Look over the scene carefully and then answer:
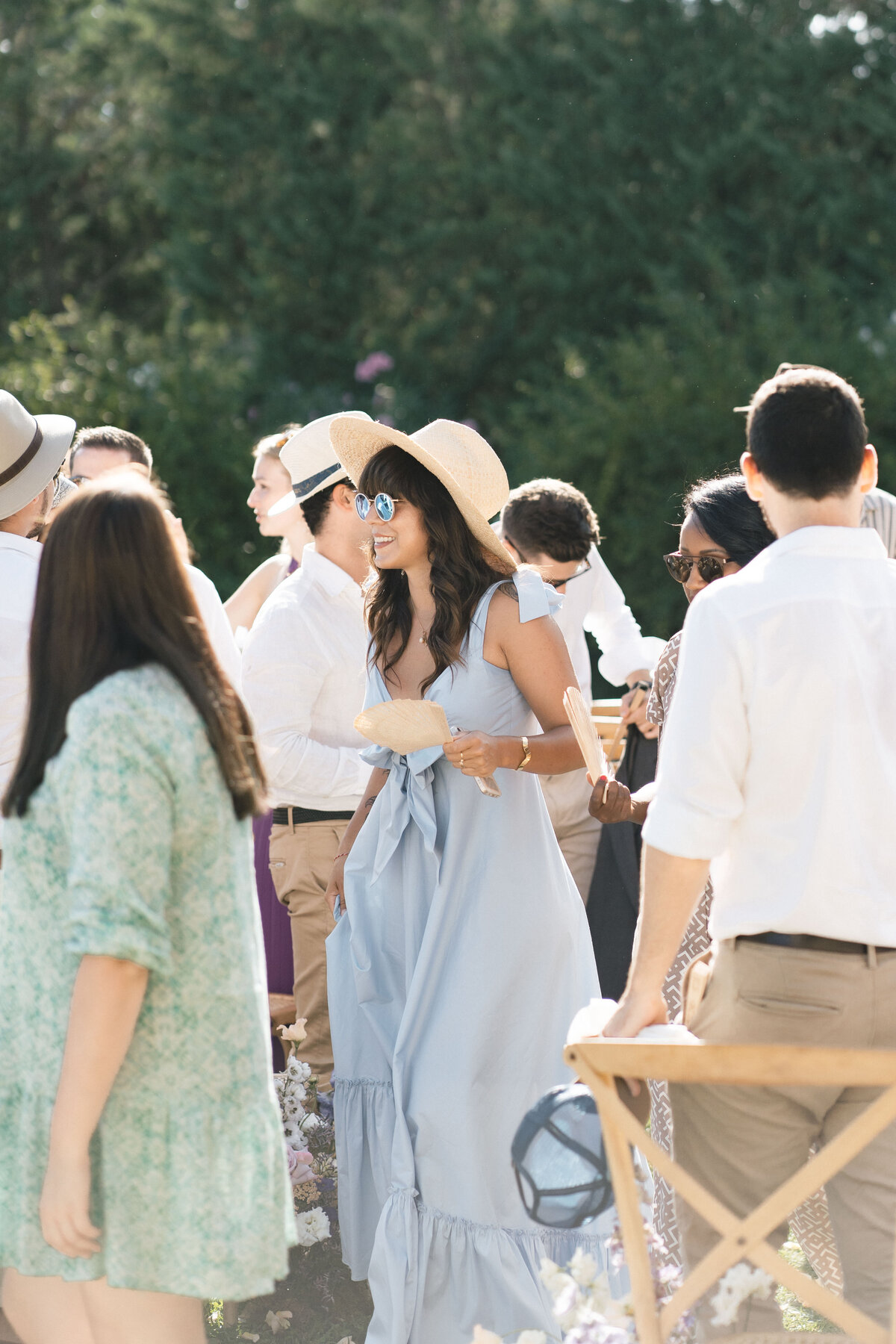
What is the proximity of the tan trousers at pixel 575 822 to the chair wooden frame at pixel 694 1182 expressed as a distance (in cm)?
320

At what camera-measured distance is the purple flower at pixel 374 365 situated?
15062 millimetres

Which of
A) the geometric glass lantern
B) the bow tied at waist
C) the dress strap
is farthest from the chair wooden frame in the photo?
the dress strap

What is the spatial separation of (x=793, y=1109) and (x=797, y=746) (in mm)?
564

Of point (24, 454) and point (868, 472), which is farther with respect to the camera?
point (24, 454)

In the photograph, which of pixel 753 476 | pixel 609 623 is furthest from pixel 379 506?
pixel 609 623

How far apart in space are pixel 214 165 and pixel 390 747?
45.3 ft

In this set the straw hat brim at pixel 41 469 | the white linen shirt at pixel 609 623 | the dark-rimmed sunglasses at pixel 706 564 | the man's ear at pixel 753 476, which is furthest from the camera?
the white linen shirt at pixel 609 623

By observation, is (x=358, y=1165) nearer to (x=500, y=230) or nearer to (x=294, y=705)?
(x=294, y=705)

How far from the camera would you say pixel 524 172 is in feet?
47.3

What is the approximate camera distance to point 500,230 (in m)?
14.8

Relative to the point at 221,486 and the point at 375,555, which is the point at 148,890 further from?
the point at 221,486

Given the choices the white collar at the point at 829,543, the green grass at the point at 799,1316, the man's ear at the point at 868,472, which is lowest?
the green grass at the point at 799,1316

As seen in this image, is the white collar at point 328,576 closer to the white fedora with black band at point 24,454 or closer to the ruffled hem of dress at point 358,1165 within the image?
the white fedora with black band at point 24,454

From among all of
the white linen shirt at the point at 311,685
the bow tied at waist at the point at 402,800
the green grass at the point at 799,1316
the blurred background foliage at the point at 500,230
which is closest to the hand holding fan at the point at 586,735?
the bow tied at waist at the point at 402,800
